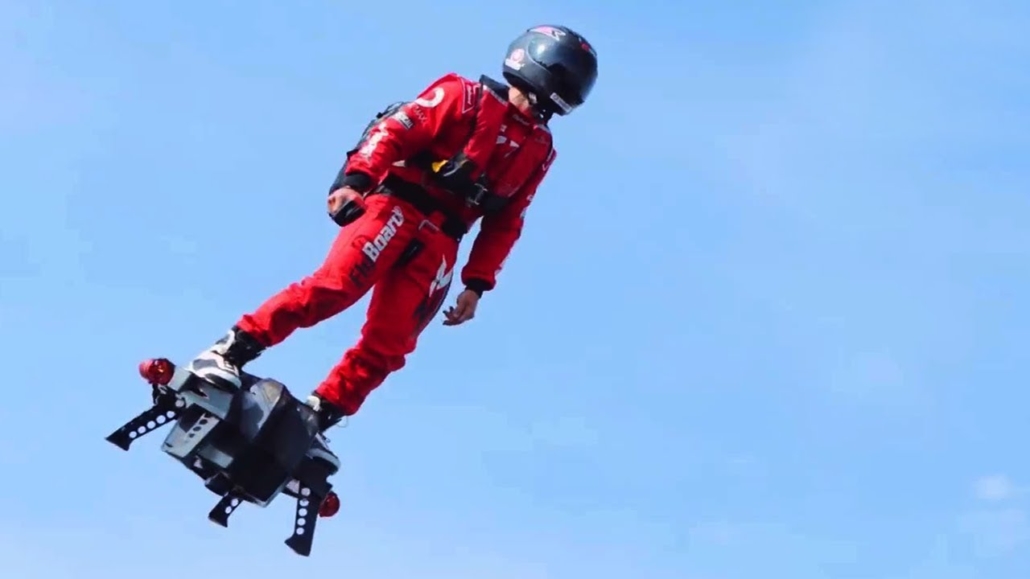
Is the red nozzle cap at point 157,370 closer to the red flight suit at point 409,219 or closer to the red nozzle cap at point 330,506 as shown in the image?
the red flight suit at point 409,219

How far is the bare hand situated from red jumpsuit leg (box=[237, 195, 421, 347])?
2.56ft

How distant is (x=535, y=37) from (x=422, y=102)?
2.71 ft

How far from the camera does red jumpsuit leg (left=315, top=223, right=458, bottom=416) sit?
11211 mm

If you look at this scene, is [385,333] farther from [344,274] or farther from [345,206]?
[345,206]

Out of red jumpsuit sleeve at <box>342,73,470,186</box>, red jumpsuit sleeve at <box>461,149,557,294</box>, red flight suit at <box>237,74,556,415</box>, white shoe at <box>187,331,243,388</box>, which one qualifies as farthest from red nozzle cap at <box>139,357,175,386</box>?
red jumpsuit sleeve at <box>461,149,557,294</box>

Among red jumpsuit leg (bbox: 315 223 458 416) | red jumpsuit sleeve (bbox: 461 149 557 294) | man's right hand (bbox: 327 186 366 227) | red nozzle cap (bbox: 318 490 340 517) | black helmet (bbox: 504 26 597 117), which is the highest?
black helmet (bbox: 504 26 597 117)

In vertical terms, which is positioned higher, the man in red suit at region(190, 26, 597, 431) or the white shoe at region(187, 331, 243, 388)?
the man in red suit at region(190, 26, 597, 431)

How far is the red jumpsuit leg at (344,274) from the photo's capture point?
10.7 m

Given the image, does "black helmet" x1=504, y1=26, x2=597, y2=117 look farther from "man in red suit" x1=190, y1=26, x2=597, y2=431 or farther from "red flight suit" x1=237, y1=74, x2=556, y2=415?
"red flight suit" x1=237, y1=74, x2=556, y2=415

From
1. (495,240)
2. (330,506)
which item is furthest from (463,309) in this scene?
(330,506)

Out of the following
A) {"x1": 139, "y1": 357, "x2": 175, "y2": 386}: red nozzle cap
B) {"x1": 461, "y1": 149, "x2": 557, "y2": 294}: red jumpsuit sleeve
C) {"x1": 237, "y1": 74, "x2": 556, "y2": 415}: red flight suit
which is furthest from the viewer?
{"x1": 461, "y1": 149, "x2": 557, "y2": 294}: red jumpsuit sleeve

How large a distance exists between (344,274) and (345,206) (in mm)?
406

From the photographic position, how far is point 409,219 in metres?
11.2

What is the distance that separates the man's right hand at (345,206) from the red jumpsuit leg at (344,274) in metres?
0.14
